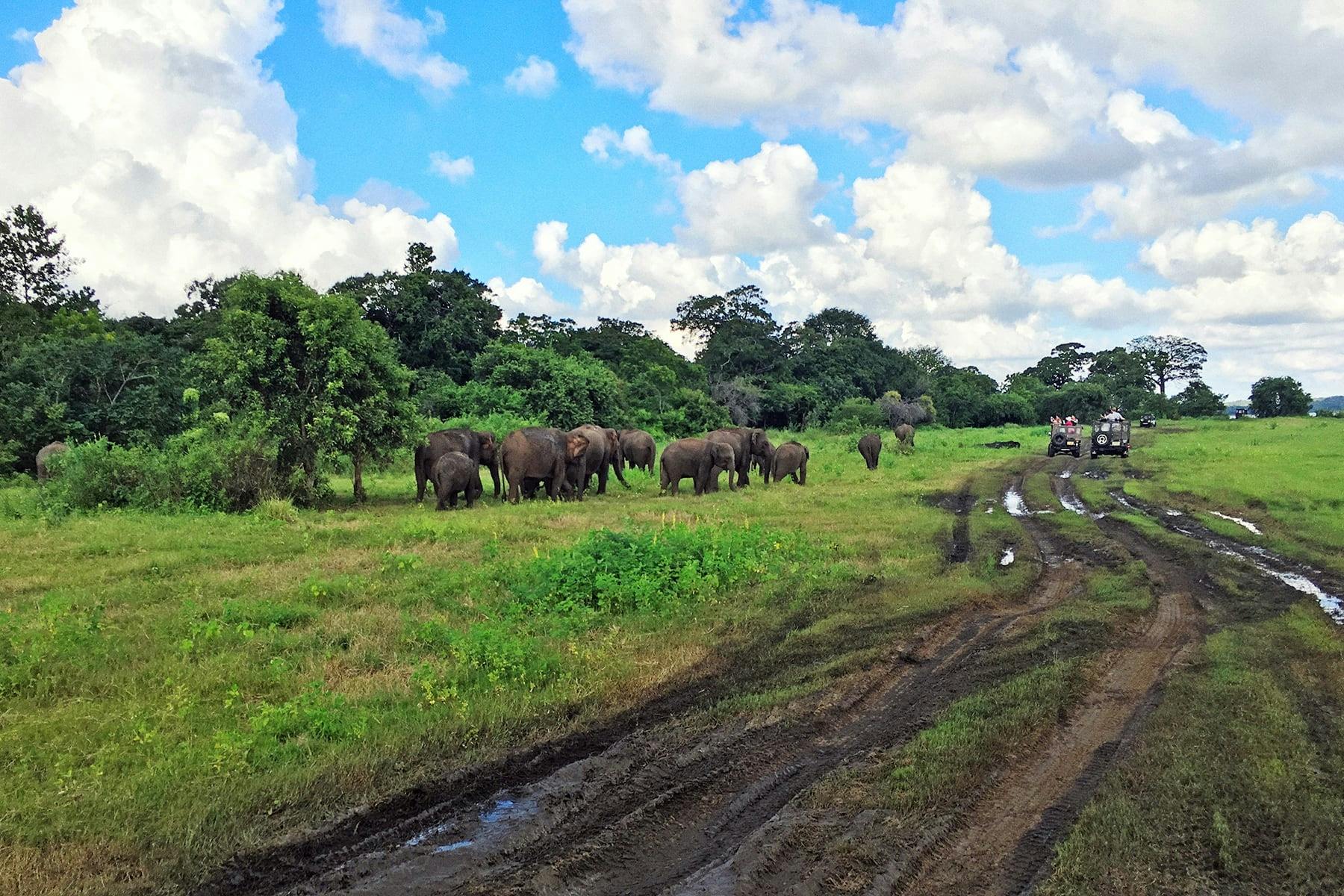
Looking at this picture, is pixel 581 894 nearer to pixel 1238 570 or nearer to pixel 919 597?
pixel 919 597

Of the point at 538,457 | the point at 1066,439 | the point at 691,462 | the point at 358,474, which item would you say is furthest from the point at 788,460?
the point at 1066,439

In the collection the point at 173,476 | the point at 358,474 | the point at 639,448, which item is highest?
the point at 639,448

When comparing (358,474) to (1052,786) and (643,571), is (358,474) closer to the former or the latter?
(643,571)

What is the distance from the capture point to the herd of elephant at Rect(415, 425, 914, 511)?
18781 millimetres

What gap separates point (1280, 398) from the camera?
75.9 m

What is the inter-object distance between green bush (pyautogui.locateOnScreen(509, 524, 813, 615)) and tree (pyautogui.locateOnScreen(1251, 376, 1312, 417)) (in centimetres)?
8287

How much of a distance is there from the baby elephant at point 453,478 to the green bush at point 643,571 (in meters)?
6.88

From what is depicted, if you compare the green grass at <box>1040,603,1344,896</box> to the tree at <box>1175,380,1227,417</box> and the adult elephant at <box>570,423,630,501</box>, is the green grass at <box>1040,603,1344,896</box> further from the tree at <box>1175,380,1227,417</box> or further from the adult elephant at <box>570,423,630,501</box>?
the tree at <box>1175,380,1227,417</box>

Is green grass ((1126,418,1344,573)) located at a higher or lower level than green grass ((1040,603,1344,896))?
higher

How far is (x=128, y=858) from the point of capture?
4184mm

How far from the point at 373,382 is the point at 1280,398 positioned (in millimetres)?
85577

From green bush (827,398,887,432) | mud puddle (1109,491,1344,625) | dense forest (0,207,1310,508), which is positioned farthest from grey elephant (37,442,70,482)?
green bush (827,398,887,432)

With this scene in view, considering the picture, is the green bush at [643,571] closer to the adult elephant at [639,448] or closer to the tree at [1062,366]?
the adult elephant at [639,448]

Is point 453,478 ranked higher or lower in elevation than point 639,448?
lower
